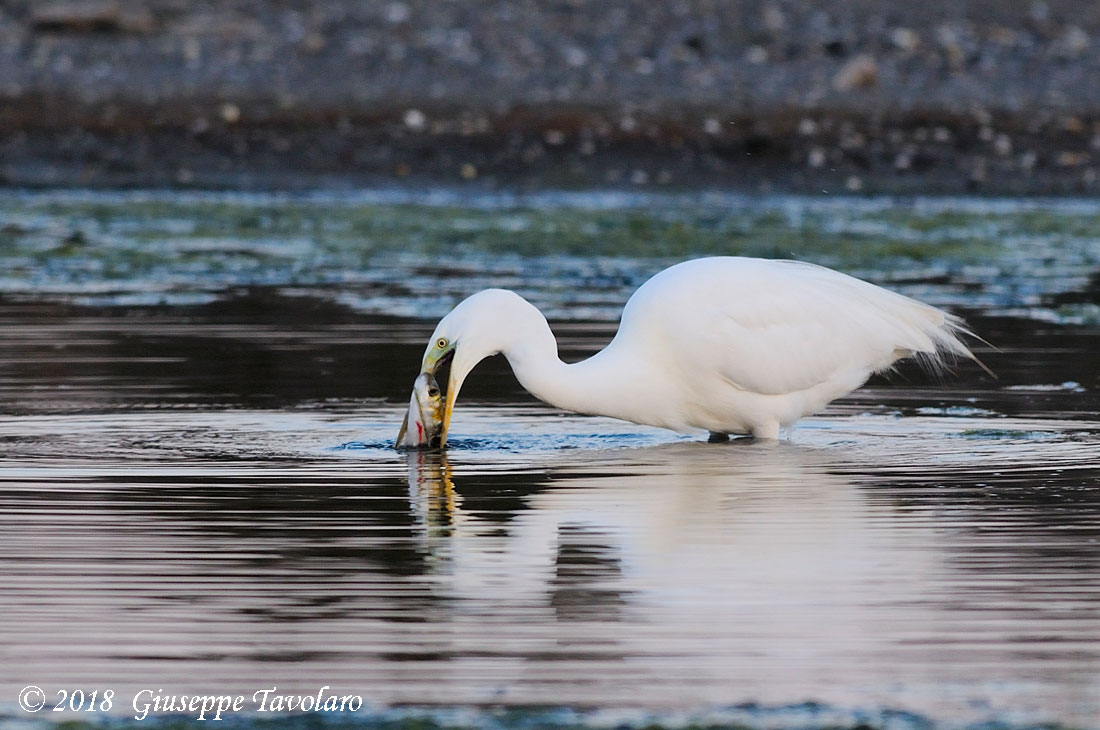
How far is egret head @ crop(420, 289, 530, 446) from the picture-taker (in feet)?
31.5

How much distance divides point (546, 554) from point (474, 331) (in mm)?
2274

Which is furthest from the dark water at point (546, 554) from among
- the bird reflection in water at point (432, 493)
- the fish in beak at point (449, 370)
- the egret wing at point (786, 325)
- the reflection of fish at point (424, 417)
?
the egret wing at point (786, 325)

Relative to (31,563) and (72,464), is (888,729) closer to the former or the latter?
(31,563)

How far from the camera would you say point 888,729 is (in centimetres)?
532

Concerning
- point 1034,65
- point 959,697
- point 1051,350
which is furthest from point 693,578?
point 1034,65

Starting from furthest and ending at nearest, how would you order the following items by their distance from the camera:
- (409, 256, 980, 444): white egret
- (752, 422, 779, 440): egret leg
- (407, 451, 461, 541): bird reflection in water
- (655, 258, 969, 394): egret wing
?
(752, 422, 779, 440): egret leg → (655, 258, 969, 394): egret wing → (409, 256, 980, 444): white egret → (407, 451, 461, 541): bird reflection in water

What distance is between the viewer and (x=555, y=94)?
1039 inches

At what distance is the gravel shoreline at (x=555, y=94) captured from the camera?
24875 millimetres

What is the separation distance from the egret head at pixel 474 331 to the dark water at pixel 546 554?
1.40ft

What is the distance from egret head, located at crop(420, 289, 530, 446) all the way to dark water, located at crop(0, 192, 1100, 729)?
427mm

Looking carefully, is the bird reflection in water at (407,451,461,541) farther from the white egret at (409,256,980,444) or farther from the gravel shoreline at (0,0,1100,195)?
the gravel shoreline at (0,0,1100,195)

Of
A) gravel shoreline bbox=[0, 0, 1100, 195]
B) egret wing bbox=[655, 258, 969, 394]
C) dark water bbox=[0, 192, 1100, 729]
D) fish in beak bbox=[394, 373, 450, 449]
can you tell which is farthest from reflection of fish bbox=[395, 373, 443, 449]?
gravel shoreline bbox=[0, 0, 1100, 195]

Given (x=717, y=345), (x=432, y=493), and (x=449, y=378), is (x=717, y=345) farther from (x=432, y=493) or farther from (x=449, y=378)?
(x=432, y=493)

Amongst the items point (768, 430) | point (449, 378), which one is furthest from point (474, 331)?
point (768, 430)
